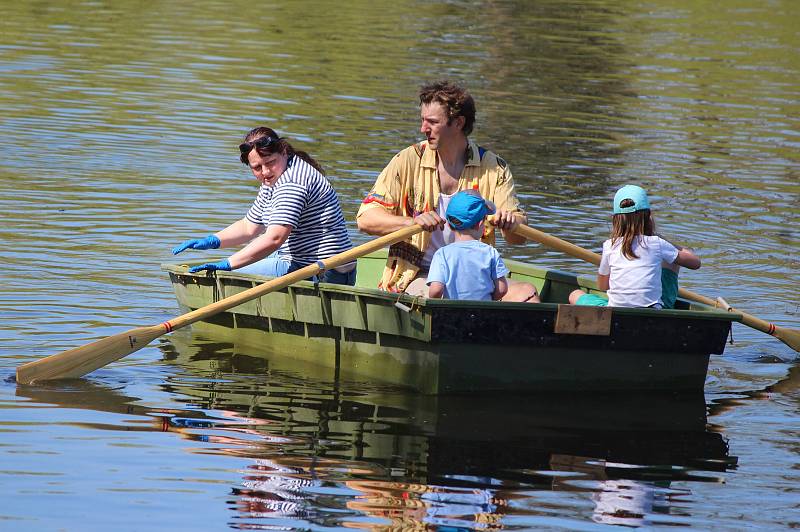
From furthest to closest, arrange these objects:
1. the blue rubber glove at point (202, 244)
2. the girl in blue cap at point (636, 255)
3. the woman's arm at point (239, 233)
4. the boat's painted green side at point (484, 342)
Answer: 1. the woman's arm at point (239, 233)
2. the blue rubber glove at point (202, 244)
3. the girl in blue cap at point (636, 255)
4. the boat's painted green side at point (484, 342)

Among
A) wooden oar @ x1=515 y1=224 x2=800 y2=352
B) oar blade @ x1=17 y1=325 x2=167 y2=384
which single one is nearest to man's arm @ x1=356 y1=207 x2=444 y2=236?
wooden oar @ x1=515 y1=224 x2=800 y2=352

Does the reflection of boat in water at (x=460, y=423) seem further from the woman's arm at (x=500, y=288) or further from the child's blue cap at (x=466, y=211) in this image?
the child's blue cap at (x=466, y=211)

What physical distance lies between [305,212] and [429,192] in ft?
2.81

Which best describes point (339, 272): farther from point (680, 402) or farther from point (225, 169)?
point (225, 169)

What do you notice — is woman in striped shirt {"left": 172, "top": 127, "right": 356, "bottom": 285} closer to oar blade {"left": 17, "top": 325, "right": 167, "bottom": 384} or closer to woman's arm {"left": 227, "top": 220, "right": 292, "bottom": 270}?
woman's arm {"left": 227, "top": 220, "right": 292, "bottom": 270}

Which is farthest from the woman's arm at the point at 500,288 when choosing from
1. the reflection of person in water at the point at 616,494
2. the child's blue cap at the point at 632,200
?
the reflection of person in water at the point at 616,494

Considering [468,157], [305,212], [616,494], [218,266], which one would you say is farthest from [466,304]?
[218,266]

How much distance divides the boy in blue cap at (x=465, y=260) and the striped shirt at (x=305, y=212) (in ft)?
3.97

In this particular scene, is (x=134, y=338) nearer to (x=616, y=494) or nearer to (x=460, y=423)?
(x=460, y=423)

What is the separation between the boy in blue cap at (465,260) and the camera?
26.2 ft

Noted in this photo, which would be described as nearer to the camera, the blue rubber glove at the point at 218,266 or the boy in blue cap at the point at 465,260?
the boy in blue cap at the point at 465,260

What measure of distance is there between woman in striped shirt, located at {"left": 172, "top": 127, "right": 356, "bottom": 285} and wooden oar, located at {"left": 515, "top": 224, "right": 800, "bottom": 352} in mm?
1318

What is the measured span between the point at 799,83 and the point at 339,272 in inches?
697

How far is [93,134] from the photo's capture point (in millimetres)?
16984
